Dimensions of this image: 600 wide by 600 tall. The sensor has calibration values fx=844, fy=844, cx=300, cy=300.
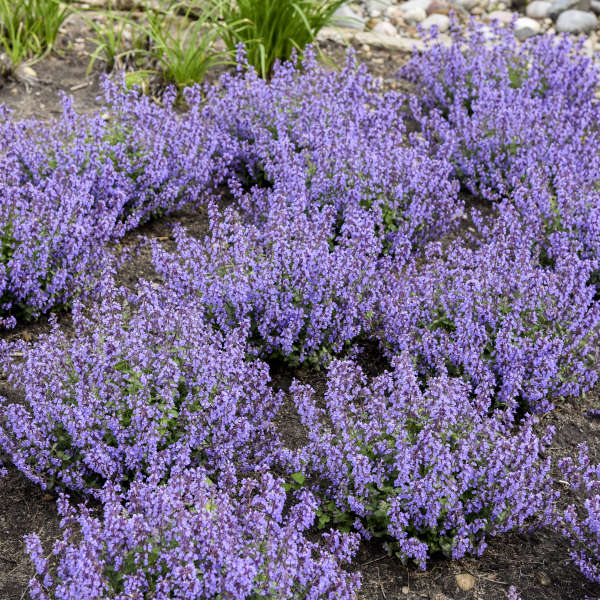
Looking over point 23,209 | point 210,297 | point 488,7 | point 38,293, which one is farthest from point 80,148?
point 488,7

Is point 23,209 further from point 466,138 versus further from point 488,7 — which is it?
point 488,7

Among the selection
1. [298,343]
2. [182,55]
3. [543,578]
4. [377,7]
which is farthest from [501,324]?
[377,7]

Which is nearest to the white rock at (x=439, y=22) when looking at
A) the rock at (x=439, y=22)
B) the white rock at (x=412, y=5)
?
the rock at (x=439, y=22)

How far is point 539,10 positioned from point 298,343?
6.40 metres

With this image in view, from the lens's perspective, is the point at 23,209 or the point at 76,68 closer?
the point at 23,209

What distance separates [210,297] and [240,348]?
0.50 m

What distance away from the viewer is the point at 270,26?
663 cm

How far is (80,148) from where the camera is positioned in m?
4.80

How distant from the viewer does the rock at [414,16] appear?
8.91m

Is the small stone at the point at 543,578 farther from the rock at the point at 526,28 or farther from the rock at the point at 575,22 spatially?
the rock at the point at 575,22

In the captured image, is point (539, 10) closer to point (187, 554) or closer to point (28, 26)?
point (28, 26)

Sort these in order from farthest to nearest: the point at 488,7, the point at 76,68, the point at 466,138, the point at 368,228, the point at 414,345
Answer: the point at 488,7
the point at 76,68
the point at 466,138
the point at 368,228
the point at 414,345

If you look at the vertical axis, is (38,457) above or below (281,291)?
below

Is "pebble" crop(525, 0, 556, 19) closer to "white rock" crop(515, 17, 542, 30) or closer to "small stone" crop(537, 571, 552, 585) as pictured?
"white rock" crop(515, 17, 542, 30)
